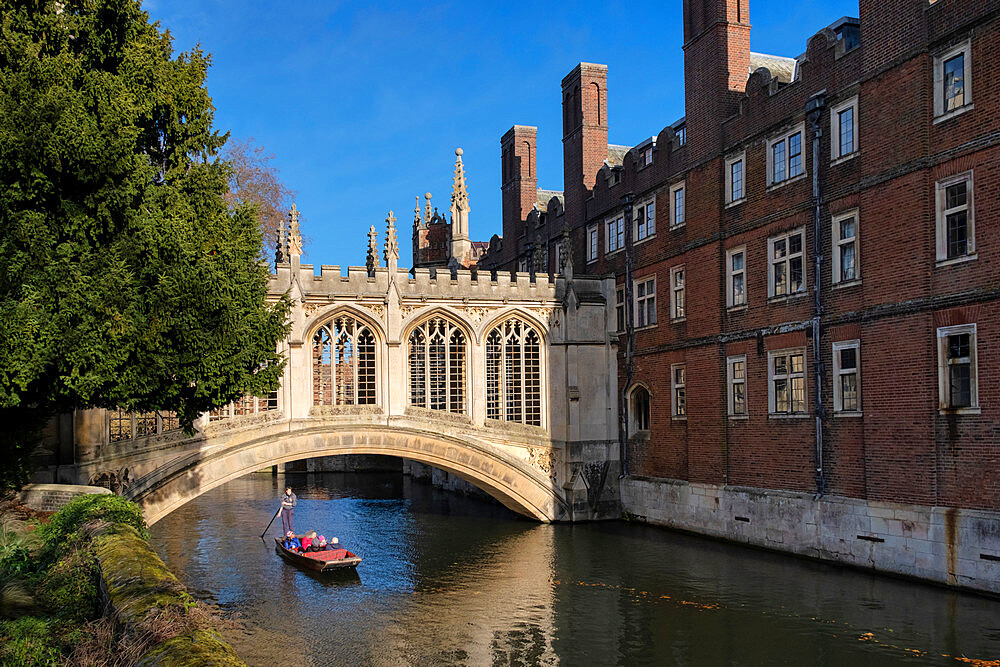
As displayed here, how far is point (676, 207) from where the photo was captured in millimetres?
27203

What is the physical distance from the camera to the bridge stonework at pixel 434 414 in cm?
2362

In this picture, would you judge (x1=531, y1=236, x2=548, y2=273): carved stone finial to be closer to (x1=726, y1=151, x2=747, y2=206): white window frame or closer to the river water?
(x1=726, y1=151, x2=747, y2=206): white window frame

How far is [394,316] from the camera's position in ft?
85.4

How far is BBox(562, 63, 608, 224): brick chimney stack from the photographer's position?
33.6 m

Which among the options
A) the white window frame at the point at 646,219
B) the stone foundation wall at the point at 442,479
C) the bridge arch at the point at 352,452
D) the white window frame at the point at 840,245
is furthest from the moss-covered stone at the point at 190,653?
the stone foundation wall at the point at 442,479

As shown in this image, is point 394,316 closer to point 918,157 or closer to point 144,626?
point 918,157

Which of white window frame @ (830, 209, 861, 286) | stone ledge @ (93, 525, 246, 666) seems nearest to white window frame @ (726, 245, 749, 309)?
white window frame @ (830, 209, 861, 286)

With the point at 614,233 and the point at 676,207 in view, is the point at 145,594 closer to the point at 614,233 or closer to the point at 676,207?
the point at 676,207

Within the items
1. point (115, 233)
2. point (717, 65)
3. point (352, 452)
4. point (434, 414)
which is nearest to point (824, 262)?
point (717, 65)

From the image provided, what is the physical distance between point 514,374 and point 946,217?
553 inches

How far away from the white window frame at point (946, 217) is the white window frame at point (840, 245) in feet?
7.34

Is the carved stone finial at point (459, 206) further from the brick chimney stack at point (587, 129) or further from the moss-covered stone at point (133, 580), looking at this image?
the moss-covered stone at point (133, 580)

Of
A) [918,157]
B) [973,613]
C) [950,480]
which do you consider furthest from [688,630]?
[918,157]

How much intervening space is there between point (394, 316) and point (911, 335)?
1404 centimetres
